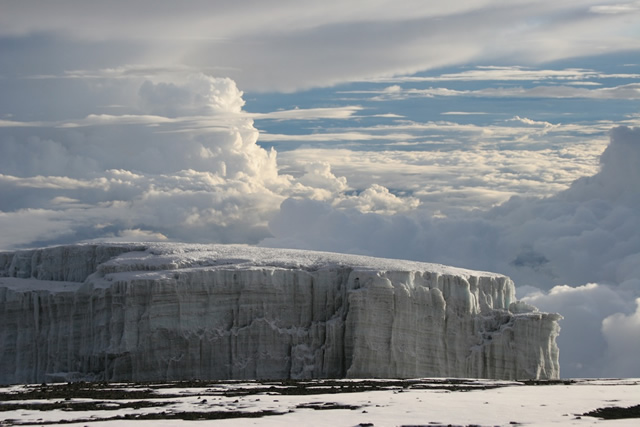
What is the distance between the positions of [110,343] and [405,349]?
22.4 meters

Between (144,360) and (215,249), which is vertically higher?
(215,249)

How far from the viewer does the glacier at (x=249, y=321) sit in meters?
74.9

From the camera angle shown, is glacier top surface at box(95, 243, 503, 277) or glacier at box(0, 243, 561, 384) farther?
glacier top surface at box(95, 243, 503, 277)

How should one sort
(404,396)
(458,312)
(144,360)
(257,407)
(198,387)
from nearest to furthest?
(257,407)
(404,396)
(198,387)
(144,360)
(458,312)

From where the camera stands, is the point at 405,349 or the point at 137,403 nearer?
the point at 137,403

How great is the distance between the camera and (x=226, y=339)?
75750 mm

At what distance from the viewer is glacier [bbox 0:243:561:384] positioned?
74938 millimetres

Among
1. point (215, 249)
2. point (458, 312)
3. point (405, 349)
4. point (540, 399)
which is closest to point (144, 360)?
point (215, 249)

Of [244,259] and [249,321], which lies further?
[244,259]

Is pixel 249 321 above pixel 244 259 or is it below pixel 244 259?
below

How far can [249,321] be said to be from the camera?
76375mm

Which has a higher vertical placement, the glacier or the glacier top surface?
the glacier top surface

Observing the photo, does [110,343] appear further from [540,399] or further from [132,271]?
[540,399]

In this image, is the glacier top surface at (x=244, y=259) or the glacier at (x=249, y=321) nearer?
the glacier at (x=249, y=321)
